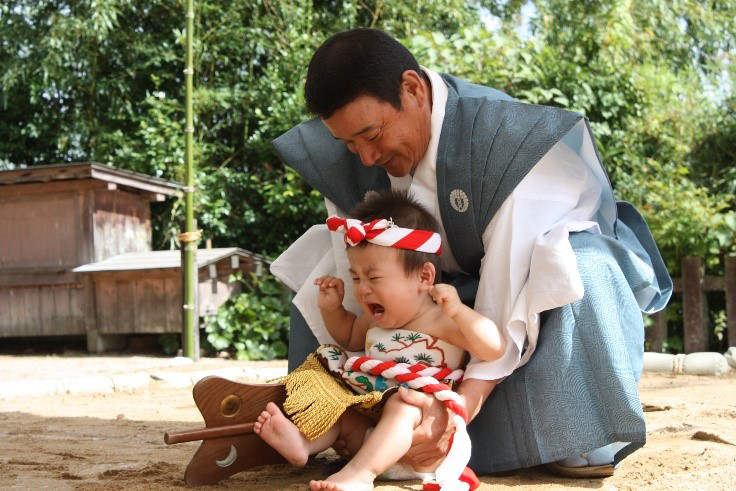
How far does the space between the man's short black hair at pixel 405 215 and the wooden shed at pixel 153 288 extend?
4.75 meters

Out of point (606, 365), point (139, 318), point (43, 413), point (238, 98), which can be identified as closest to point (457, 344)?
point (606, 365)

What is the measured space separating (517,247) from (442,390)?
1.46ft

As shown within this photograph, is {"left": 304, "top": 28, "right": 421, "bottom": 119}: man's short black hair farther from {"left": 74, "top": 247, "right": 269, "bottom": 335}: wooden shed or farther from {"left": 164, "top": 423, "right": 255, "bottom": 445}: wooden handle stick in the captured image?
{"left": 74, "top": 247, "right": 269, "bottom": 335}: wooden shed

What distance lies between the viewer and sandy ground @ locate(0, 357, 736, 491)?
2.28 meters

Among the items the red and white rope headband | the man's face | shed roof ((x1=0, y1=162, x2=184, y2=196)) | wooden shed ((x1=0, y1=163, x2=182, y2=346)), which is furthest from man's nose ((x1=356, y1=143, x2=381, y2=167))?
wooden shed ((x1=0, y1=163, x2=182, y2=346))

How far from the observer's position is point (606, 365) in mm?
2258

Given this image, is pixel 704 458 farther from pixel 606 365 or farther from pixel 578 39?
pixel 578 39

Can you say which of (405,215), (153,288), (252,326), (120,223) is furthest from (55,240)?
(405,215)

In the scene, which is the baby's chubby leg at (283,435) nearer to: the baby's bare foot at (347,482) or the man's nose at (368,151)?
the baby's bare foot at (347,482)

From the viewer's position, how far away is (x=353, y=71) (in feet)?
7.84

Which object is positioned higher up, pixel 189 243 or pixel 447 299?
pixel 189 243

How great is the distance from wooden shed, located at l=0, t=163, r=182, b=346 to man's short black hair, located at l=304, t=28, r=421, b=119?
5.53 metres

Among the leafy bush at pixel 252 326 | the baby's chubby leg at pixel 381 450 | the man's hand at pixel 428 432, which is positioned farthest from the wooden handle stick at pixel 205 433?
the leafy bush at pixel 252 326

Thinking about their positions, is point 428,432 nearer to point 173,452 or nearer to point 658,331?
point 173,452
